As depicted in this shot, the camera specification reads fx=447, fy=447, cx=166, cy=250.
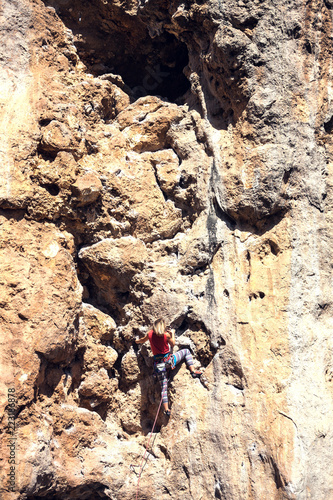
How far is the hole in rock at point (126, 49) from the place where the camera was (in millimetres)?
5969

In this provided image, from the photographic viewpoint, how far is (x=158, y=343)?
4891 millimetres

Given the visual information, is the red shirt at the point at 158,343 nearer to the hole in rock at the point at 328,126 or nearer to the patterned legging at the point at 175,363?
the patterned legging at the point at 175,363

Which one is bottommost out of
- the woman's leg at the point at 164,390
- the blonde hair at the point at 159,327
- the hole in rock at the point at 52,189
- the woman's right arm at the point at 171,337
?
the woman's leg at the point at 164,390

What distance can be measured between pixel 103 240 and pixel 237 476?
2900mm

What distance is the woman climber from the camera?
4.86 m

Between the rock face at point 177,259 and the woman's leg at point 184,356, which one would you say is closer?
the rock face at point 177,259

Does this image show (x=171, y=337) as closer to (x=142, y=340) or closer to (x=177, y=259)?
(x=142, y=340)

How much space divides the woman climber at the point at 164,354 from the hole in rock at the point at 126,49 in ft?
10.8

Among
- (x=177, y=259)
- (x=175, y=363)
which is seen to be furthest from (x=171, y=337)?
(x=177, y=259)

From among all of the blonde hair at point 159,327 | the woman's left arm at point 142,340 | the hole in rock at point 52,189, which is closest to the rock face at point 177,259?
the hole in rock at point 52,189

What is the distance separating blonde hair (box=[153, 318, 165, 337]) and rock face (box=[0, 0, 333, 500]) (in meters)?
0.32

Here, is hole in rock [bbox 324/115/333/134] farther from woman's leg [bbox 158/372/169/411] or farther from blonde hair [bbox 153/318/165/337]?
woman's leg [bbox 158/372/169/411]

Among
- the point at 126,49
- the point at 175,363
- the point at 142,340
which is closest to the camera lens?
the point at 175,363

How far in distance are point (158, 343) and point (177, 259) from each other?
107 cm
